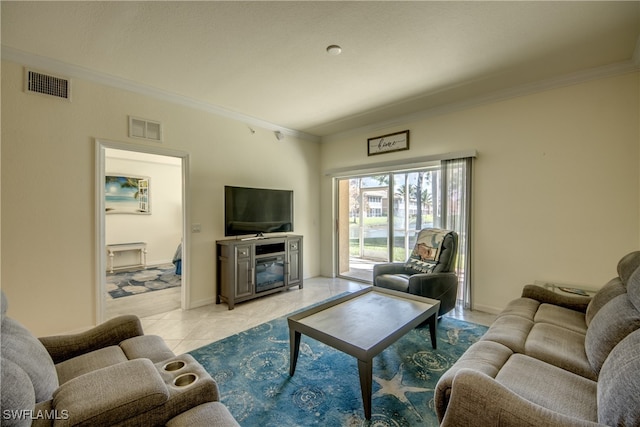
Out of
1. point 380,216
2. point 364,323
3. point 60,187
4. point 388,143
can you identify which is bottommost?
point 364,323

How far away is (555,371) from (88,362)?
97.4 inches

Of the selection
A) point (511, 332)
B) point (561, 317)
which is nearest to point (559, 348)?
point (511, 332)

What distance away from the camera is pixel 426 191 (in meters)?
4.02

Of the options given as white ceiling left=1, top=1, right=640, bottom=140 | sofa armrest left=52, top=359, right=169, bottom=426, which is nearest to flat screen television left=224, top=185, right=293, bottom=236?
white ceiling left=1, top=1, right=640, bottom=140

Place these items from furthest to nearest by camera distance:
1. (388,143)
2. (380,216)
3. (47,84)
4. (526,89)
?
(380,216) < (388,143) < (526,89) < (47,84)

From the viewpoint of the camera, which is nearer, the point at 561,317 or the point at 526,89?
the point at 561,317

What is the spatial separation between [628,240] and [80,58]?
5.51m

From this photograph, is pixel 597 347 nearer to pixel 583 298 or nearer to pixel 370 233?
pixel 583 298

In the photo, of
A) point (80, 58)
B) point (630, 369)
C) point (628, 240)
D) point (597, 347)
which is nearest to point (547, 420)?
point (630, 369)

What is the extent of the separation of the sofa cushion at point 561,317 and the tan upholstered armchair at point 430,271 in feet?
2.98

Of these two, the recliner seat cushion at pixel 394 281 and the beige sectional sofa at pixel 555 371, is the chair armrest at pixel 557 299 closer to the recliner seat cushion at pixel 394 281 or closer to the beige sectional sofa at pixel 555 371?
the beige sectional sofa at pixel 555 371

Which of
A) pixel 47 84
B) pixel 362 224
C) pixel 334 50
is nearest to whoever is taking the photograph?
pixel 334 50

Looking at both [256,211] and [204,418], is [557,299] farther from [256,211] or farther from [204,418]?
[256,211]

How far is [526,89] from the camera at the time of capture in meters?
3.02
